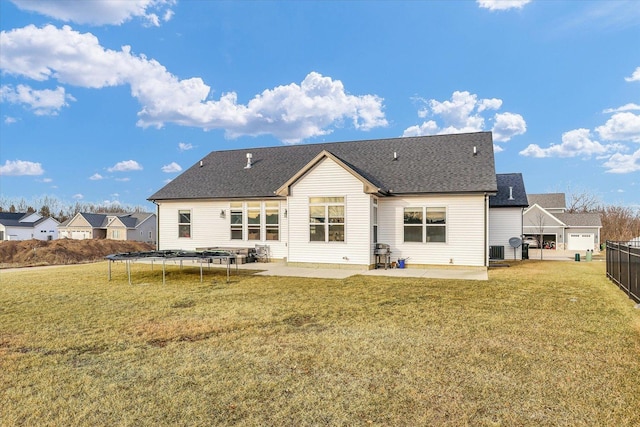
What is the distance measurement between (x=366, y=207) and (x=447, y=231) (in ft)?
11.3

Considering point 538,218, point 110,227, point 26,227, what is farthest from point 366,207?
point 26,227

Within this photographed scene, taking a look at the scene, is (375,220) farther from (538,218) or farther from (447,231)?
(538,218)

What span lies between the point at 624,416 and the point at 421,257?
12094 mm

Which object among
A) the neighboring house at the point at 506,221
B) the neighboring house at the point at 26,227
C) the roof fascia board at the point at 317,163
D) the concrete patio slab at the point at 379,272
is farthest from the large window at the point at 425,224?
the neighboring house at the point at 26,227

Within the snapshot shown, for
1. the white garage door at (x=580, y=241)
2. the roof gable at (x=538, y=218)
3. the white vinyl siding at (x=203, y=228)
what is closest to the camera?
the white vinyl siding at (x=203, y=228)

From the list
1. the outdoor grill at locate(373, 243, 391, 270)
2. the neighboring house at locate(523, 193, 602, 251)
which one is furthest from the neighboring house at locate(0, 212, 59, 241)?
the neighboring house at locate(523, 193, 602, 251)

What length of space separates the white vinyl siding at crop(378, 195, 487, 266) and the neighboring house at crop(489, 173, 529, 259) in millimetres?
6286

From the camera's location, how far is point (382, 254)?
1520cm

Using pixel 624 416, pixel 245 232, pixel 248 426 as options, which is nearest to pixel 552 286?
pixel 624 416

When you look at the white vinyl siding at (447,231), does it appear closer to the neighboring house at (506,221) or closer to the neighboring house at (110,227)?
the neighboring house at (506,221)

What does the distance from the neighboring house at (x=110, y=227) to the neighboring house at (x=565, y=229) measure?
52.6 m

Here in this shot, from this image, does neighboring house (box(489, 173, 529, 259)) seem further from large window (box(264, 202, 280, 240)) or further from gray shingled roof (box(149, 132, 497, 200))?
large window (box(264, 202, 280, 240))

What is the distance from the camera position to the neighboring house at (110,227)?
5672 centimetres

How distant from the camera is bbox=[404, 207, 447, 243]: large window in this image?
15078mm
